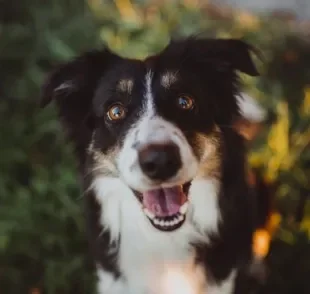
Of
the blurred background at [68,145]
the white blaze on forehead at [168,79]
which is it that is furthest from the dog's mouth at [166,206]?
the blurred background at [68,145]

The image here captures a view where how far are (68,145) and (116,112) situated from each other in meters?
0.62

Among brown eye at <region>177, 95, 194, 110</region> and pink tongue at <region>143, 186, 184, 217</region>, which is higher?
brown eye at <region>177, 95, 194, 110</region>

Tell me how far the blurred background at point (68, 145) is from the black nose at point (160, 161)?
0.57m

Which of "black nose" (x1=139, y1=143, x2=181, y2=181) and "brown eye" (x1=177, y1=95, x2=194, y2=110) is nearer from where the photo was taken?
"black nose" (x1=139, y1=143, x2=181, y2=181)

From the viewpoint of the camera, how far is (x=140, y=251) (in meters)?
1.68

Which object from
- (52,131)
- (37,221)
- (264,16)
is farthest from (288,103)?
(37,221)

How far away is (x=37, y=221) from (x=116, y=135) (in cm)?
84

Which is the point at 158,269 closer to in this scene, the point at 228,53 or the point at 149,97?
the point at 149,97

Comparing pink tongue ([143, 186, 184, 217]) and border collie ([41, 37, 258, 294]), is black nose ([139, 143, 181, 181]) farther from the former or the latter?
pink tongue ([143, 186, 184, 217])

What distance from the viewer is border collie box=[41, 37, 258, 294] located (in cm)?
146

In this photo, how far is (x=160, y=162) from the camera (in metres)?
1.35

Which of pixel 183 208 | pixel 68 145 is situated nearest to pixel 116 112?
pixel 183 208

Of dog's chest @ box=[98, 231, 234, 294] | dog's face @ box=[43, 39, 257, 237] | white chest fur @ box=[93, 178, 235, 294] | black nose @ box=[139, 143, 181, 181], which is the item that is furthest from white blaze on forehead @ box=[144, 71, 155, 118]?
dog's chest @ box=[98, 231, 234, 294]

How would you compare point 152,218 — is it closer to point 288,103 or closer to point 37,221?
point 37,221
